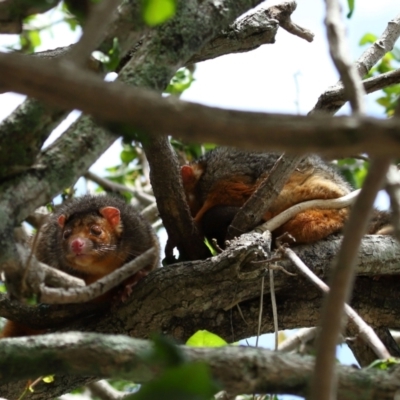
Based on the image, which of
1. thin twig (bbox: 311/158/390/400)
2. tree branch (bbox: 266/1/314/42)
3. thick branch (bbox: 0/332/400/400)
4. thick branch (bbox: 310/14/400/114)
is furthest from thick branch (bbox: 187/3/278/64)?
thin twig (bbox: 311/158/390/400)

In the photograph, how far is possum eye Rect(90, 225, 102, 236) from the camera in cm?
565

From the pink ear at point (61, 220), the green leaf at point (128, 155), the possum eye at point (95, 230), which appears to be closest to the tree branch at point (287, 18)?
the possum eye at point (95, 230)

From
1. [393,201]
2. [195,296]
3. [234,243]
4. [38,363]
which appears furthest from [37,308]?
[393,201]

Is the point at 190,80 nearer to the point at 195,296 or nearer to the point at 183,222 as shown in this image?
the point at 183,222

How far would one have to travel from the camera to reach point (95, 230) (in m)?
5.66

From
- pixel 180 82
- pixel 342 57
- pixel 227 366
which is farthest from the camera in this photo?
pixel 180 82

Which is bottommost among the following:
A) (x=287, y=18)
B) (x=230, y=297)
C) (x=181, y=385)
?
(x=181, y=385)

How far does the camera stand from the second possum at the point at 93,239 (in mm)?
5480

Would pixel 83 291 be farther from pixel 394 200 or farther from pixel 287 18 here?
pixel 287 18

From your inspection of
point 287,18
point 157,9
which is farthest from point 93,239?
point 157,9

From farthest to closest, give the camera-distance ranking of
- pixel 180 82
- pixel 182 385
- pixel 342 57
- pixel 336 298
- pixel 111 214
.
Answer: pixel 180 82, pixel 111 214, pixel 342 57, pixel 336 298, pixel 182 385

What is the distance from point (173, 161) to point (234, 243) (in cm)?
76

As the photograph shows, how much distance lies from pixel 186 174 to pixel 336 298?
150 inches

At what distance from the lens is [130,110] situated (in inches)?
62.6
